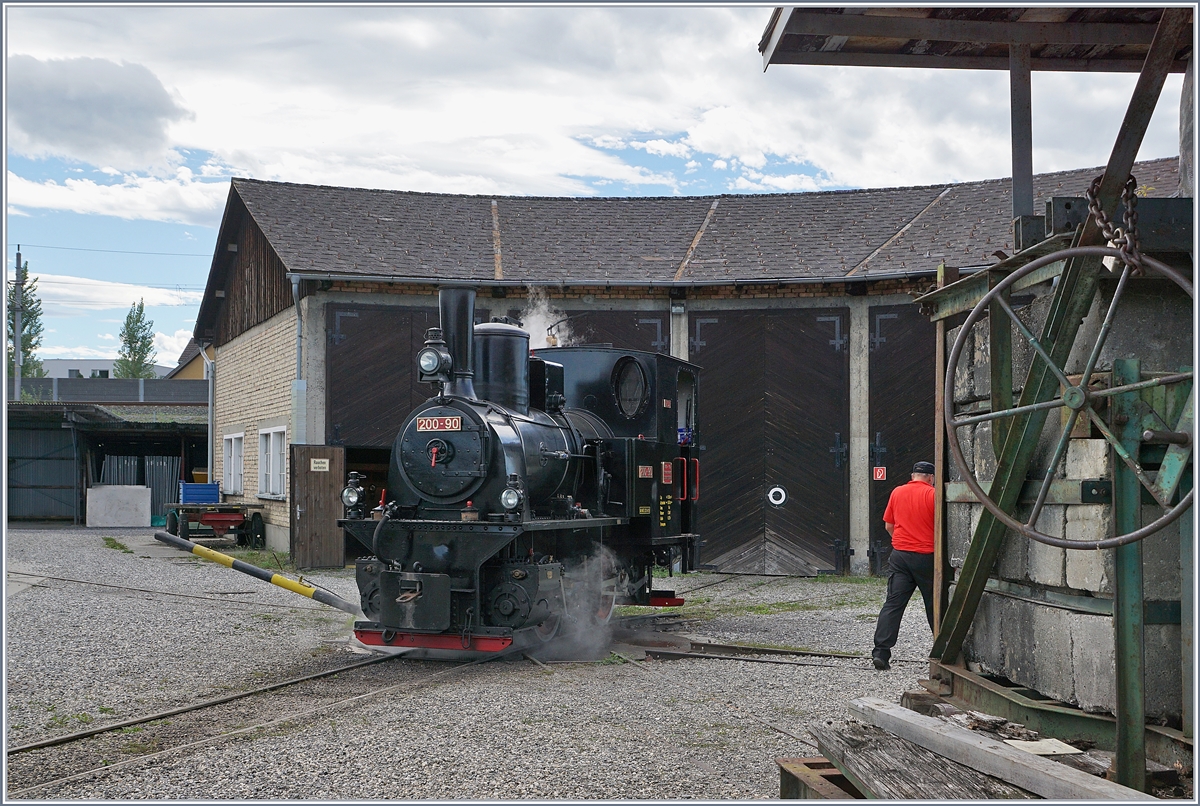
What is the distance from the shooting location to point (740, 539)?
50.6ft

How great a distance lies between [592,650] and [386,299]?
28.4 feet

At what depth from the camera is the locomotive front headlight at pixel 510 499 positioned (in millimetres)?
7617

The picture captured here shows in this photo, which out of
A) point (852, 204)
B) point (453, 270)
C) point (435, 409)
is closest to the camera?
point (435, 409)

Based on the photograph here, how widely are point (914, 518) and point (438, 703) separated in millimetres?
3722

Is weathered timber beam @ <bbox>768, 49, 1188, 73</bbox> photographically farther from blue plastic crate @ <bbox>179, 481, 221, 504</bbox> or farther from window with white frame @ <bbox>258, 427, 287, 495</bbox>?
blue plastic crate @ <bbox>179, 481, 221, 504</bbox>

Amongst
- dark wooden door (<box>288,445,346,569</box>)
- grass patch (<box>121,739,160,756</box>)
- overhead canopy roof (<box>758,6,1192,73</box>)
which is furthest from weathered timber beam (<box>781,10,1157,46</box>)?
dark wooden door (<box>288,445,346,569</box>)

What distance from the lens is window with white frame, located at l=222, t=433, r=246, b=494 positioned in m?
20.5

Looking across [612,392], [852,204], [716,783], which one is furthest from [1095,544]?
[852,204]

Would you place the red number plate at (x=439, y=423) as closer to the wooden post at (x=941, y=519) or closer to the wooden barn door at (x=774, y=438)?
the wooden post at (x=941, y=519)

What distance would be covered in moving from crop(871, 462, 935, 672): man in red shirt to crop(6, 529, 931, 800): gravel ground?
274 mm

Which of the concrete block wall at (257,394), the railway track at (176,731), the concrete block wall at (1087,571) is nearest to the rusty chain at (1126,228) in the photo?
the concrete block wall at (1087,571)

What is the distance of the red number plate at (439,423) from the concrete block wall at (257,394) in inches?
333

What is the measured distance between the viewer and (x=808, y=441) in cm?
1528

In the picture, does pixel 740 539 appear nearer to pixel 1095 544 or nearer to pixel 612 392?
pixel 612 392
